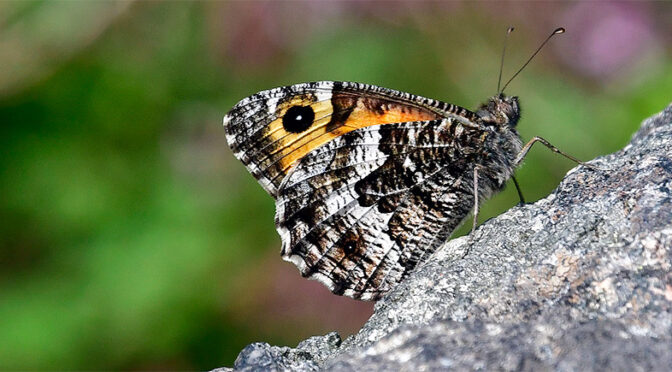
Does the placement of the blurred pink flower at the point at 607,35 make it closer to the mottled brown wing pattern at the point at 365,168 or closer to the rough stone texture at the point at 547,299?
the mottled brown wing pattern at the point at 365,168

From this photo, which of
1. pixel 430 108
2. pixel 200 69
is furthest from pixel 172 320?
pixel 430 108

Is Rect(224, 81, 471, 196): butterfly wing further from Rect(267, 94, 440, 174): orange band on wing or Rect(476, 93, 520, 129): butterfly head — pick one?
Rect(476, 93, 520, 129): butterfly head

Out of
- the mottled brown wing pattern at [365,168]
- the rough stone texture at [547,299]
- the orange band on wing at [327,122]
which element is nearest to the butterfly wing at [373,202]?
the mottled brown wing pattern at [365,168]

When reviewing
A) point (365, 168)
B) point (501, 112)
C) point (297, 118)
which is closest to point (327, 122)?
point (297, 118)

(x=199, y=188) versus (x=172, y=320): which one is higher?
(x=199, y=188)

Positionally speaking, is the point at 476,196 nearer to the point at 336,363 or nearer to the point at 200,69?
the point at 336,363

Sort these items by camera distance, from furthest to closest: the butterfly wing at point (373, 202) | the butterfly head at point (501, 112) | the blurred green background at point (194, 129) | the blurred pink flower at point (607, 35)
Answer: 1. the blurred pink flower at point (607, 35)
2. the blurred green background at point (194, 129)
3. the butterfly head at point (501, 112)
4. the butterfly wing at point (373, 202)

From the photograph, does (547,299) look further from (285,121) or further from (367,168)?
(285,121)
